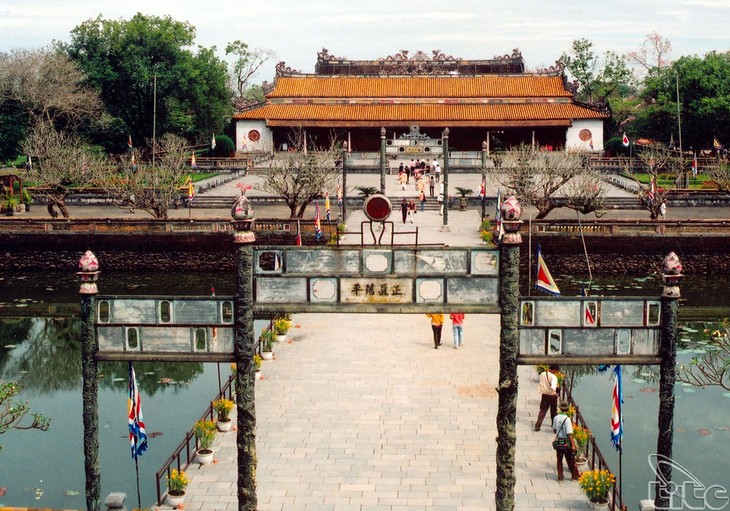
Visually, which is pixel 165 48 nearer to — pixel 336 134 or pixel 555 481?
pixel 336 134

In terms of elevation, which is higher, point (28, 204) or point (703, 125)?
point (703, 125)

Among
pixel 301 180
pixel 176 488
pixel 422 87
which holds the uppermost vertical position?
pixel 422 87

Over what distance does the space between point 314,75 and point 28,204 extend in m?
32.9

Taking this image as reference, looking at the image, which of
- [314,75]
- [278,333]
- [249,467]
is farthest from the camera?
[314,75]

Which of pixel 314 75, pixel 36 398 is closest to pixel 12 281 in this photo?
pixel 36 398

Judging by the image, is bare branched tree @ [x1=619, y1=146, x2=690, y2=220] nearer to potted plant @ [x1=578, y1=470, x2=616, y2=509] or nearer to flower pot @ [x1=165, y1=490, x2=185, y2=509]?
potted plant @ [x1=578, y1=470, x2=616, y2=509]

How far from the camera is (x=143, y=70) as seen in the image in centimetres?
7150

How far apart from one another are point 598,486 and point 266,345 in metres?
12.1

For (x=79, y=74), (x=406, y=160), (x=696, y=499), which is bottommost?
(x=696, y=499)

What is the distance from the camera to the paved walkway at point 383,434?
16.7m

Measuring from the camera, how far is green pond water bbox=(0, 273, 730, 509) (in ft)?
64.0

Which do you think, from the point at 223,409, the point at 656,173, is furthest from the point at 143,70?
the point at 223,409

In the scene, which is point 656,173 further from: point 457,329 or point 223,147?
point 223,147

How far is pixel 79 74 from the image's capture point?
224ft
